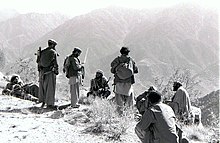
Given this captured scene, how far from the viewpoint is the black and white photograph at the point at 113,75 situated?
852 cm

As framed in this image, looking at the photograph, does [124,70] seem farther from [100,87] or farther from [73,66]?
[100,87]

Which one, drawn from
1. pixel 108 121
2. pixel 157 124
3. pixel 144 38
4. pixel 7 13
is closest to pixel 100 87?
pixel 108 121

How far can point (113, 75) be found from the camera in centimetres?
1120

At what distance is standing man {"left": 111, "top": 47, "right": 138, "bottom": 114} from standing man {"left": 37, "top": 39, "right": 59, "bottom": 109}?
72.8 inches

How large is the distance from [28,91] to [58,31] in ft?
383

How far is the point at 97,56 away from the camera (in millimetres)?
112312

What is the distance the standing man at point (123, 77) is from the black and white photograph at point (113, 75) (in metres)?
0.03

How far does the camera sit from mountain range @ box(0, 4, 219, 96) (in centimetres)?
10206

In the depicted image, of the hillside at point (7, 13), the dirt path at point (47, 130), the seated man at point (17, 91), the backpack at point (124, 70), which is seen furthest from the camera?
the hillside at point (7, 13)

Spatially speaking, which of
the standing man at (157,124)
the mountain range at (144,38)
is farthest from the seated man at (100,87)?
the mountain range at (144,38)

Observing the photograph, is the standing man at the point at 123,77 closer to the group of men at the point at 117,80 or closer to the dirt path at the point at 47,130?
the group of men at the point at 117,80

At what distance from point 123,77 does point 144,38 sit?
4298 inches

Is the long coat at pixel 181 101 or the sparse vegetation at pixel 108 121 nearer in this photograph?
the sparse vegetation at pixel 108 121

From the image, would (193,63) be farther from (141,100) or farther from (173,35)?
(141,100)
